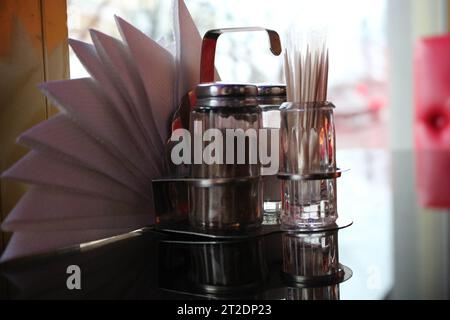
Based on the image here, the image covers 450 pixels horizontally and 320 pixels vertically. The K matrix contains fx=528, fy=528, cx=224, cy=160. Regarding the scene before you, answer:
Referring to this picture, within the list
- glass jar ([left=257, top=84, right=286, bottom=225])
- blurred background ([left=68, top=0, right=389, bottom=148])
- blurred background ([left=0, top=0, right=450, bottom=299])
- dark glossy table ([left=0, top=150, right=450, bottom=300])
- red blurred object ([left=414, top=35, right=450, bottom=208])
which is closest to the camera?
dark glossy table ([left=0, top=150, right=450, bottom=300])

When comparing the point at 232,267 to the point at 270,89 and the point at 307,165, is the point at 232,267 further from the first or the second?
the point at 270,89

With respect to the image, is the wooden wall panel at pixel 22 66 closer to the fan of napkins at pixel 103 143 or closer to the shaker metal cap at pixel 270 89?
the fan of napkins at pixel 103 143

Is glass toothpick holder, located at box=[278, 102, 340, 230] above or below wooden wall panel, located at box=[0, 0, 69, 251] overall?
→ below

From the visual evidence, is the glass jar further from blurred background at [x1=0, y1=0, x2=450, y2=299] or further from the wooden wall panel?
the wooden wall panel

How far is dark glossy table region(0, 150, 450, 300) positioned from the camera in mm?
425

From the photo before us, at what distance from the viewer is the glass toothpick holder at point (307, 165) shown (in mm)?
620

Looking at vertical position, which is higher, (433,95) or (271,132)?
(433,95)

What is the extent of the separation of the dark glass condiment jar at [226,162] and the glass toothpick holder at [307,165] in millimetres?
41

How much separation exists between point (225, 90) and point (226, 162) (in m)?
0.08

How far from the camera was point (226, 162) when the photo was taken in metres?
0.58

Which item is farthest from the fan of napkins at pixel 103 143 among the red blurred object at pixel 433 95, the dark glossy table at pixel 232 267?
the red blurred object at pixel 433 95

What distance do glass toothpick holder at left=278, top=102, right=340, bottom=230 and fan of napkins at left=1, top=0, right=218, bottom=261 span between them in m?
0.17
